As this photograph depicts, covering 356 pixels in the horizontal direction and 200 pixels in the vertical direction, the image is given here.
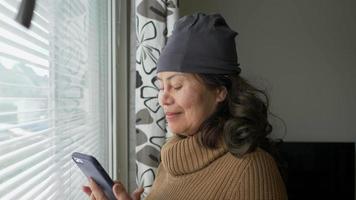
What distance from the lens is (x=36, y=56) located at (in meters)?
0.83

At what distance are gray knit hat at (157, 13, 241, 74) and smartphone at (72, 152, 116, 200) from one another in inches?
11.2

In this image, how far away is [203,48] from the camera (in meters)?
0.80

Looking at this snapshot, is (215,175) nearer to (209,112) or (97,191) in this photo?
(209,112)

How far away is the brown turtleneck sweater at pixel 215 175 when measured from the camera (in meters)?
0.73

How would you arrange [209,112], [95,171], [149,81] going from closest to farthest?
[95,171] < [209,112] < [149,81]

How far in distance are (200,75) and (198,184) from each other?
0.26m

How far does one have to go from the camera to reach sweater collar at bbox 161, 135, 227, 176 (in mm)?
816

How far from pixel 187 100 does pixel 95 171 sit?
27 centimetres

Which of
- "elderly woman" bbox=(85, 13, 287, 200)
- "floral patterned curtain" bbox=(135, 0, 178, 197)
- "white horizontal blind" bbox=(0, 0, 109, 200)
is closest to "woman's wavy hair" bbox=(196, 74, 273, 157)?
"elderly woman" bbox=(85, 13, 287, 200)

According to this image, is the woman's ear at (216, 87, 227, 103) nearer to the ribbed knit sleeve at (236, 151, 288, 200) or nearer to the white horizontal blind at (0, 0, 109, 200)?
the ribbed knit sleeve at (236, 151, 288, 200)

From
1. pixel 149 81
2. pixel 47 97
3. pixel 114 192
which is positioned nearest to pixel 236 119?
pixel 114 192

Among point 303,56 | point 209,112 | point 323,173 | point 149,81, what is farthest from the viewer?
point 303,56

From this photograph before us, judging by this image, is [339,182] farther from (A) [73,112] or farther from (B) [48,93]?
(B) [48,93]

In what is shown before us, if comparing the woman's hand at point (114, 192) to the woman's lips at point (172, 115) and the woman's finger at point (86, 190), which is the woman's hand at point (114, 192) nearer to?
the woman's finger at point (86, 190)
